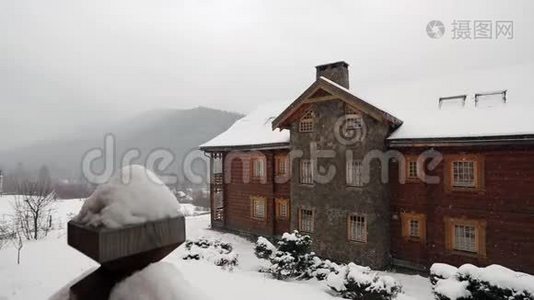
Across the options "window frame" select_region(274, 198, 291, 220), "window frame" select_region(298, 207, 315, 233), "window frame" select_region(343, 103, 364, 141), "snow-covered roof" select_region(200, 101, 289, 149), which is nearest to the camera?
"window frame" select_region(343, 103, 364, 141)

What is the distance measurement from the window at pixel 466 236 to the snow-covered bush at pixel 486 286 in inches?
233

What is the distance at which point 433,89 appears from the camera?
18.1m

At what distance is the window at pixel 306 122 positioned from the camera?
59.6 feet

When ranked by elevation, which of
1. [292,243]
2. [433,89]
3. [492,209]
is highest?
[433,89]

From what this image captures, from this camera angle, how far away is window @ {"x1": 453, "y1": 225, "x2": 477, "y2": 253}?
14.1m

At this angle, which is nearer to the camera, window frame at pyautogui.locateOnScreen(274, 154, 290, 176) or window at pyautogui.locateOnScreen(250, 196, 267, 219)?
window frame at pyautogui.locateOnScreen(274, 154, 290, 176)

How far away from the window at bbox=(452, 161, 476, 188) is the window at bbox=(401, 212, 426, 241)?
209 centimetres

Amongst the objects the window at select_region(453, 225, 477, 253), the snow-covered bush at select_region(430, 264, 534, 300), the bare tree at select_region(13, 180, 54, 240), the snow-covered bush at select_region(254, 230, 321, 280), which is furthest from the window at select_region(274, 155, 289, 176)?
the bare tree at select_region(13, 180, 54, 240)

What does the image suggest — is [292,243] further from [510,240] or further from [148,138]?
[148,138]

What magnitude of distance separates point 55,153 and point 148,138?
28316 millimetres

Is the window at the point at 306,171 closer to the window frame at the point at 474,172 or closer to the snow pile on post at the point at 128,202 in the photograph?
the window frame at the point at 474,172

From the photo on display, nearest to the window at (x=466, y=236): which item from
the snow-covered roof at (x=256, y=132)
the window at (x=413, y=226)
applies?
the window at (x=413, y=226)

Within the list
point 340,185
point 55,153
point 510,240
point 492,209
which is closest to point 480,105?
point 492,209

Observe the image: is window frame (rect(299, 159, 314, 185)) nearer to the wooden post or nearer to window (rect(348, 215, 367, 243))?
window (rect(348, 215, 367, 243))
